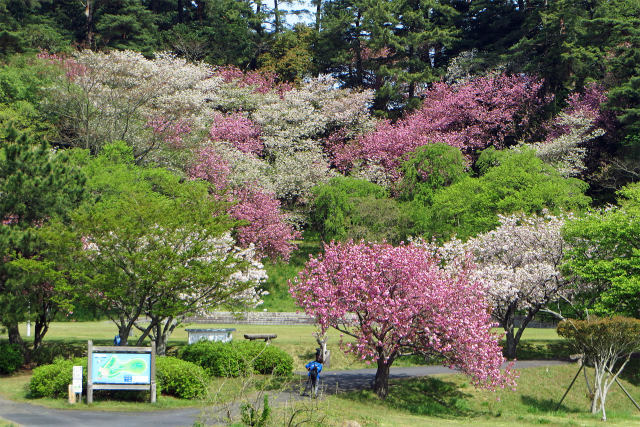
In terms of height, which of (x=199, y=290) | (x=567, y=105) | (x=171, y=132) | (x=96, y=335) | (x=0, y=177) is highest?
(x=567, y=105)

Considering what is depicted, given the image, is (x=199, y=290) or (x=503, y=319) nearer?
(x=199, y=290)

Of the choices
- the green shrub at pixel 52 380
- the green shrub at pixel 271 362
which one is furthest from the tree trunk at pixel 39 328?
the green shrub at pixel 271 362

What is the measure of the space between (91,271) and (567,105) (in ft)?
142

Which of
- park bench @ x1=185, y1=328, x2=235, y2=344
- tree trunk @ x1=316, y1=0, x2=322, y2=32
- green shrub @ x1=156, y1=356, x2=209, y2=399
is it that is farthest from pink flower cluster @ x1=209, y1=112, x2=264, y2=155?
green shrub @ x1=156, y1=356, x2=209, y2=399

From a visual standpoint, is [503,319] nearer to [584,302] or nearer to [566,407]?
[584,302]

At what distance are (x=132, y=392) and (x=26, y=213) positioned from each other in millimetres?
9175

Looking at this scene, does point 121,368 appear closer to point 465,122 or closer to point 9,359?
point 9,359

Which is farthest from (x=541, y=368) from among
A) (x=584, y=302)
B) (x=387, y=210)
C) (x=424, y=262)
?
(x=387, y=210)

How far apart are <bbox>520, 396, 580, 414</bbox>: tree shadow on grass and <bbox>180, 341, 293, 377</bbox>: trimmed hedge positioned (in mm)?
9586

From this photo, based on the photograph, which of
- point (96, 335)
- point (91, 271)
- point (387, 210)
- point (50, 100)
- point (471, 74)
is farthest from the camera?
point (471, 74)

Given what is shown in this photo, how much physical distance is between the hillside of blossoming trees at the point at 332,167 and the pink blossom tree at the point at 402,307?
90 mm

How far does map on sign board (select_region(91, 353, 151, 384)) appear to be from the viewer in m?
22.7

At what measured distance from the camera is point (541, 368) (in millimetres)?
32312

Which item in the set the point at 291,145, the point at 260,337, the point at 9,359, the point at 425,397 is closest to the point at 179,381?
the point at 9,359
